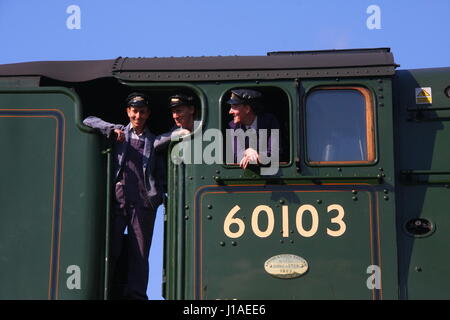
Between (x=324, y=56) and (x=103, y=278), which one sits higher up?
(x=324, y=56)

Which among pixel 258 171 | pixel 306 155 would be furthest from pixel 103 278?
pixel 306 155

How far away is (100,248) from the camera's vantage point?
722cm

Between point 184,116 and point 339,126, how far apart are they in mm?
1496

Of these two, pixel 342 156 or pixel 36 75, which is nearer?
pixel 342 156

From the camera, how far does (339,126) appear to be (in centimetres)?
716

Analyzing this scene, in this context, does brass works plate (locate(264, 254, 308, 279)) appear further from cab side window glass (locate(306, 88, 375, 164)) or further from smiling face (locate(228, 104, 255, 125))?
smiling face (locate(228, 104, 255, 125))

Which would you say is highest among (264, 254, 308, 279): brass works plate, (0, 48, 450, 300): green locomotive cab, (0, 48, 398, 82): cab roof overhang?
(0, 48, 398, 82): cab roof overhang

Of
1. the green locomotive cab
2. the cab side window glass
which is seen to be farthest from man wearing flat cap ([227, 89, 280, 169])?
the cab side window glass

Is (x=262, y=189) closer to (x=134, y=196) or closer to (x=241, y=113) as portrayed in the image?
(x=241, y=113)

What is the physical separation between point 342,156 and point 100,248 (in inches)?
96.1

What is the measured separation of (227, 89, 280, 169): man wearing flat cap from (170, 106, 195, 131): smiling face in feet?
1.29

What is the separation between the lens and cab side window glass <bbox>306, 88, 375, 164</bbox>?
7.11 meters

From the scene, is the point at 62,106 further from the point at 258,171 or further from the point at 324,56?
the point at 324,56

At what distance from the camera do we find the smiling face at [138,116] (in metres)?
7.47
